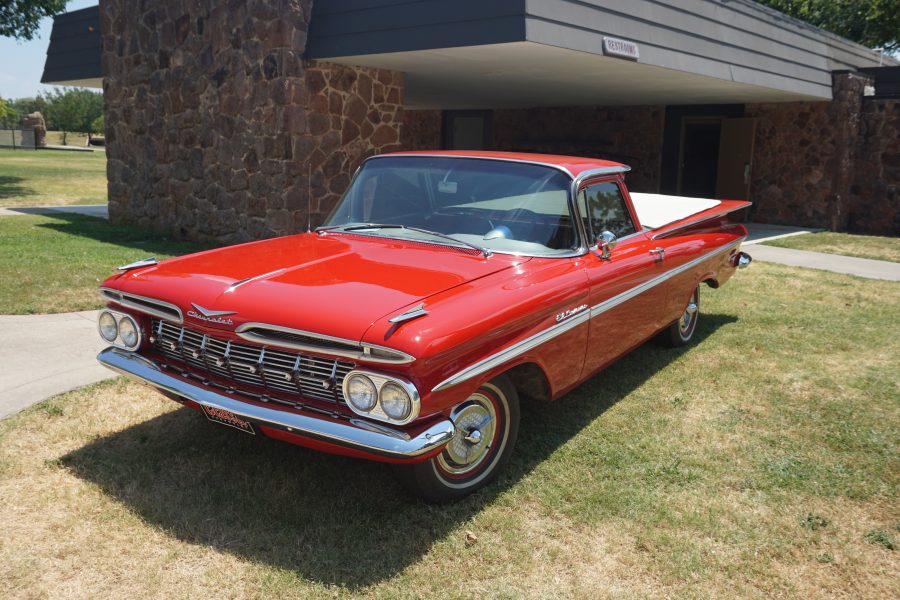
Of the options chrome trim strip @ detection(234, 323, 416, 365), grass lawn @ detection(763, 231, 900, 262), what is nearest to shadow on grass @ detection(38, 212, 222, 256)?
chrome trim strip @ detection(234, 323, 416, 365)

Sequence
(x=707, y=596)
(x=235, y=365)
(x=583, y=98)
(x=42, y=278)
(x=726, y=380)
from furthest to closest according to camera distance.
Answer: (x=583, y=98) → (x=42, y=278) → (x=726, y=380) → (x=235, y=365) → (x=707, y=596)

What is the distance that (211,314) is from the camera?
3.35 meters

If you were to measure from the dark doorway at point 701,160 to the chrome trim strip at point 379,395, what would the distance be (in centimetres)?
1649

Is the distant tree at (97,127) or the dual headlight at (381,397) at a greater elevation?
the distant tree at (97,127)

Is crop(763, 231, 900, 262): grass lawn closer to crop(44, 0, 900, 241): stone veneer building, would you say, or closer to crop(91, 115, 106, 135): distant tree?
crop(44, 0, 900, 241): stone veneer building

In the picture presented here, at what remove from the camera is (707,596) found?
115 inches

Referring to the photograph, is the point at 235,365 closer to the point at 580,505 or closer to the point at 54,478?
the point at 54,478

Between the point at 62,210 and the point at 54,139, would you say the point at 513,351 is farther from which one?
the point at 54,139

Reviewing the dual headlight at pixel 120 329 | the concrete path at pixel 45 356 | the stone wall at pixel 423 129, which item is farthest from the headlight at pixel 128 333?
the stone wall at pixel 423 129

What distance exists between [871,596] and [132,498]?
327 centimetres

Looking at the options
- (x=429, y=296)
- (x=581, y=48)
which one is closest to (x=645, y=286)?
(x=429, y=296)

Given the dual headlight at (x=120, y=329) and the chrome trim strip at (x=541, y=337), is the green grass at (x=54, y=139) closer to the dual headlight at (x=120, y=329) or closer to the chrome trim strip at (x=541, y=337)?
the dual headlight at (x=120, y=329)

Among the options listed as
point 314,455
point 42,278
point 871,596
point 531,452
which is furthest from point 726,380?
point 42,278

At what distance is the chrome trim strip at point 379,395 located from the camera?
2941mm
